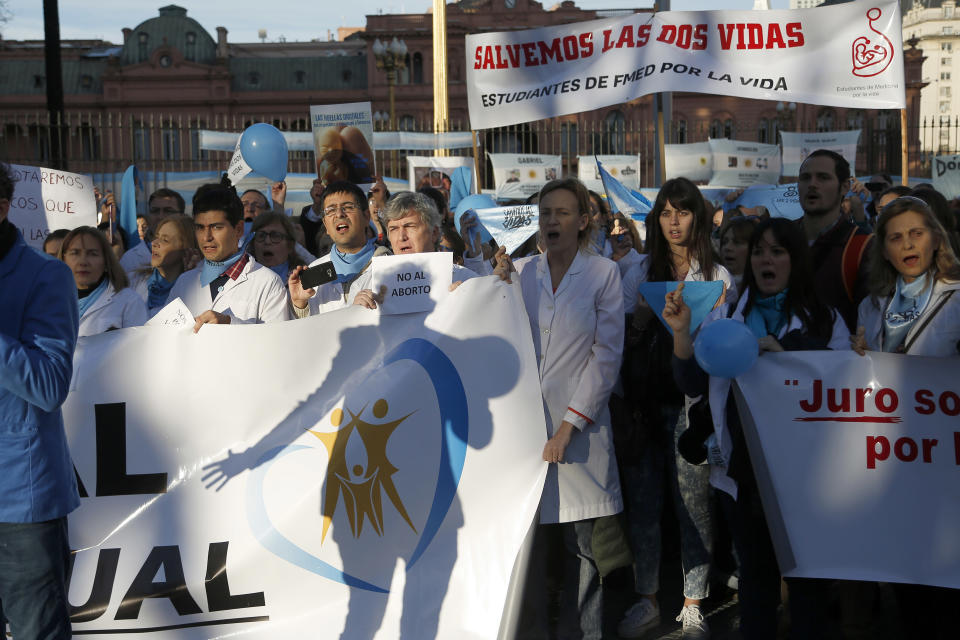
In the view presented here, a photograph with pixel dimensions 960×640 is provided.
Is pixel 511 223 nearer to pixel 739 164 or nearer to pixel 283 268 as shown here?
pixel 283 268

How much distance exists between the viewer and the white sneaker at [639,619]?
4488 millimetres

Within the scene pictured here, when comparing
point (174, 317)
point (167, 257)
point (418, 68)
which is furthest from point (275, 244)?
point (418, 68)

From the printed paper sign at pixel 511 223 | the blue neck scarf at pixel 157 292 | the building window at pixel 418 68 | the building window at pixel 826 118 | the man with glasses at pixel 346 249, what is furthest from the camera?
the building window at pixel 418 68

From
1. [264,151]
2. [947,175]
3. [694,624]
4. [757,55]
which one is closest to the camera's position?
[694,624]

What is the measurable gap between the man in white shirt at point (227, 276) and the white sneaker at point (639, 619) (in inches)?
79.3

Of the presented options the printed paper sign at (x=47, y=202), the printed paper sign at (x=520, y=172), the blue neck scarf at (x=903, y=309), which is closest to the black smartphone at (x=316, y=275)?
the blue neck scarf at (x=903, y=309)

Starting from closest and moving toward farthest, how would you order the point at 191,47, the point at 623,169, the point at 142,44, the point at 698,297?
the point at 698,297 < the point at 623,169 < the point at 142,44 < the point at 191,47

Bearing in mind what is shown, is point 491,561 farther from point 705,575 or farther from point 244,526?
point 705,575

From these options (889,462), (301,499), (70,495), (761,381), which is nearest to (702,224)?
(761,381)

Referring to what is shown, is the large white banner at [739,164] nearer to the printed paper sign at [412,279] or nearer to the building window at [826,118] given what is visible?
the printed paper sign at [412,279]

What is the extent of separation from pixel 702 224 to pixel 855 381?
3.45ft

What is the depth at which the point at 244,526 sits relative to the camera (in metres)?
3.75

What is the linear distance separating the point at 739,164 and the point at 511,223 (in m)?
9.55

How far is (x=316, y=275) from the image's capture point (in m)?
4.21
